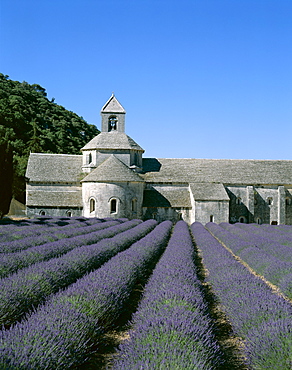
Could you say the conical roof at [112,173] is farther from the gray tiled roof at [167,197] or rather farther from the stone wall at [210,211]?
the stone wall at [210,211]

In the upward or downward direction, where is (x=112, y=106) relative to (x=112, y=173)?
upward

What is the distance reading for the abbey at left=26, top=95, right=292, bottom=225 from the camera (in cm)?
3152

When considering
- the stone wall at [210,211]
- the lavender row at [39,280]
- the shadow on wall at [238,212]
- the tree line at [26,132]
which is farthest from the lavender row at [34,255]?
the shadow on wall at [238,212]

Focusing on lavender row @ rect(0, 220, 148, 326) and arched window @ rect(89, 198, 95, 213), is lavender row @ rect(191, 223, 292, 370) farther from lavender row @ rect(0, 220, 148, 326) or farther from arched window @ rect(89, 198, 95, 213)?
arched window @ rect(89, 198, 95, 213)

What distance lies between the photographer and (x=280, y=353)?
4.26 m

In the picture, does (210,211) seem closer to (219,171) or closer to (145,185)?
(219,171)

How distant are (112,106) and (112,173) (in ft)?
27.6

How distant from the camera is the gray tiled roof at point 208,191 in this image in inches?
1289

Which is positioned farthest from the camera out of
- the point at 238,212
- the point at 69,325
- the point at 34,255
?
the point at 238,212

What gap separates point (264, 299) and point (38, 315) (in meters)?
3.52

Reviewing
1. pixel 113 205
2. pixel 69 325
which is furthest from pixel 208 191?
pixel 69 325

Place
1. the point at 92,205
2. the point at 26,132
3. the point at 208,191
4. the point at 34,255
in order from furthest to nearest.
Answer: the point at 26,132
the point at 208,191
the point at 92,205
the point at 34,255

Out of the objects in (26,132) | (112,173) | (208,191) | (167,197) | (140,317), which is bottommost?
(140,317)

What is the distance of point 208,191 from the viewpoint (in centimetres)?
3359
